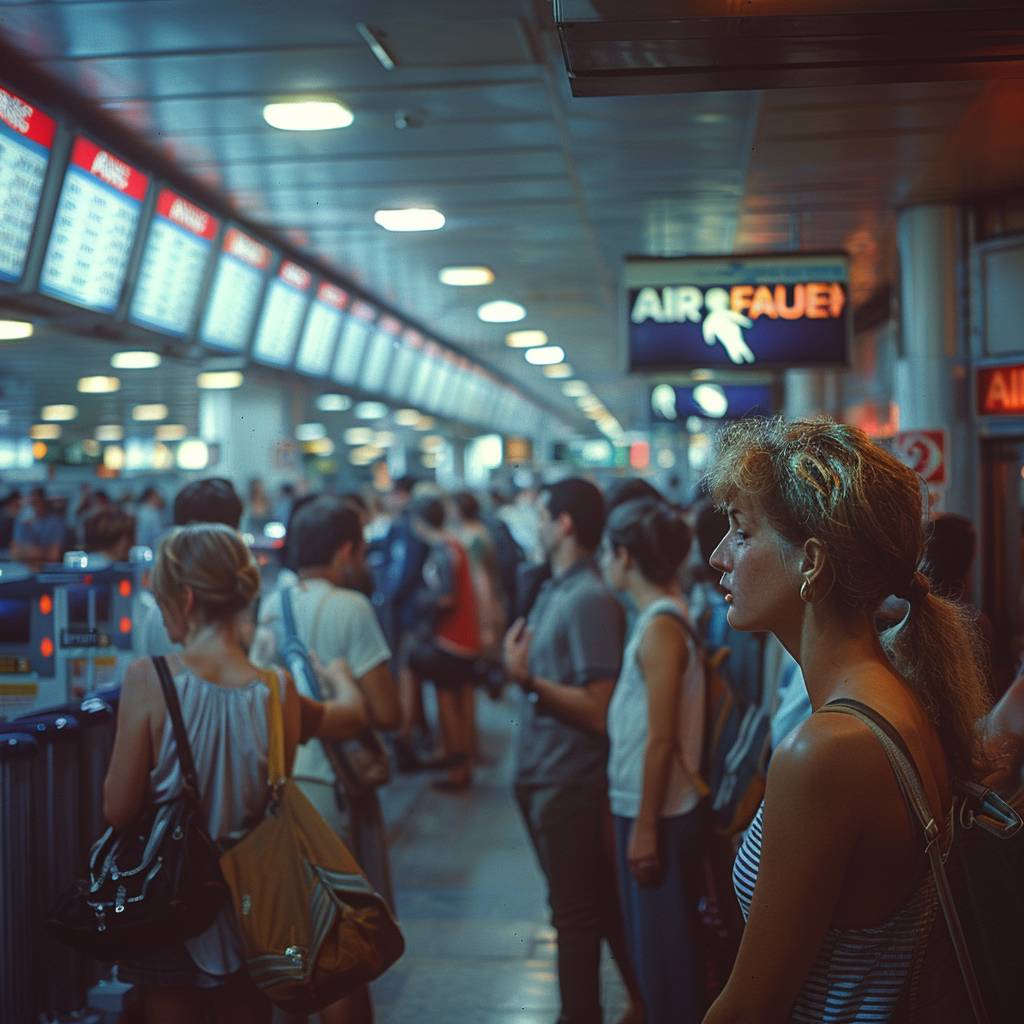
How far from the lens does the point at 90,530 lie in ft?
20.5

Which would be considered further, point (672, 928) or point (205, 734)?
point (672, 928)

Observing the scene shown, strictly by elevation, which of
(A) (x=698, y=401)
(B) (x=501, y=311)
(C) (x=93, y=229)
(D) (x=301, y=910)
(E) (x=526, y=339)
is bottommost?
Result: (D) (x=301, y=910)

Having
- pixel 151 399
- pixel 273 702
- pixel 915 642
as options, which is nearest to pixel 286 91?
pixel 273 702

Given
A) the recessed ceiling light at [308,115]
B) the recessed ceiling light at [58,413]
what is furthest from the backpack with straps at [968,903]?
the recessed ceiling light at [58,413]

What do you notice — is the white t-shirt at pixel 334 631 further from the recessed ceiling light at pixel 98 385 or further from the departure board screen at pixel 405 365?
the recessed ceiling light at pixel 98 385

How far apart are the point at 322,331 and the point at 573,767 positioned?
728 cm

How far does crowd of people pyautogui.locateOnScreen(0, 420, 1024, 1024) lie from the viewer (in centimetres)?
190

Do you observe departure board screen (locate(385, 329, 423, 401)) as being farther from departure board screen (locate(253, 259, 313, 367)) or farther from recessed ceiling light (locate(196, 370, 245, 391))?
departure board screen (locate(253, 259, 313, 367))

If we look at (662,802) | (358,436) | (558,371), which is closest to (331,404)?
(558,371)

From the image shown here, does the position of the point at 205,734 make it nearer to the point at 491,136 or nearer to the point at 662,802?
the point at 662,802

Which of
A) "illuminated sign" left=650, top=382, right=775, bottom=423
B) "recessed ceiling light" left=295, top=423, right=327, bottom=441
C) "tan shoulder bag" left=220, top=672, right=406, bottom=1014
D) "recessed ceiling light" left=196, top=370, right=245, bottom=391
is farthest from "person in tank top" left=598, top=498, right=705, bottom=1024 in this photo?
"recessed ceiling light" left=295, top=423, right=327, bottom=441

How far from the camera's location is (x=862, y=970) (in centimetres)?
194

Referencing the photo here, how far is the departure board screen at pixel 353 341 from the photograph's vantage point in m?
11.9

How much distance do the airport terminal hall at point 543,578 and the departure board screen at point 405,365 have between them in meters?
3.12
